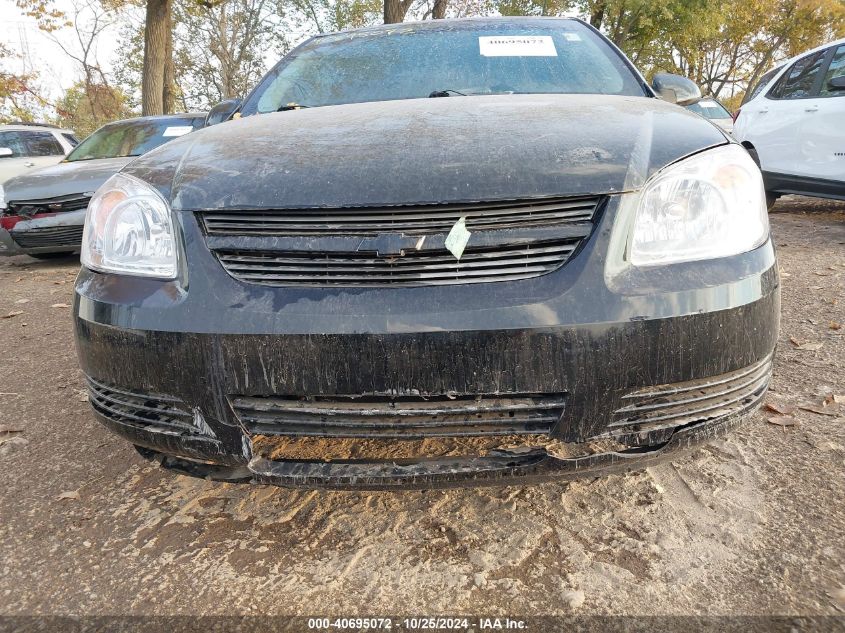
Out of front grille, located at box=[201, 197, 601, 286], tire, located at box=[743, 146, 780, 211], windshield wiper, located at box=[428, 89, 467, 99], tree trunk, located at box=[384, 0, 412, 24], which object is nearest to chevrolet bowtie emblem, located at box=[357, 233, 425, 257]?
front grille, located at box=[201, 197, 601, 286]

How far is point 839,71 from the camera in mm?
5547

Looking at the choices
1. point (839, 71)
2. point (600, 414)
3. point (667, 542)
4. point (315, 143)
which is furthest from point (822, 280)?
point (315, 143)

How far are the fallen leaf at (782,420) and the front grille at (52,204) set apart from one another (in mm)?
6034

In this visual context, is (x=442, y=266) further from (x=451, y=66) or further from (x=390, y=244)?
(x=451, y=66)

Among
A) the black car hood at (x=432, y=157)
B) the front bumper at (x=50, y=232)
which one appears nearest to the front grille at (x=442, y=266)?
the black car hood at (x=432, y=157)

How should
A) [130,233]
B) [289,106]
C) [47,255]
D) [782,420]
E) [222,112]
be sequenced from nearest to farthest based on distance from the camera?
[130,233], [782,420], [289,106], [222,112], [47,255]

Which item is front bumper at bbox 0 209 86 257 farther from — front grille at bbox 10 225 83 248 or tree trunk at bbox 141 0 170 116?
tree trunk at bbox 141 0 170 116

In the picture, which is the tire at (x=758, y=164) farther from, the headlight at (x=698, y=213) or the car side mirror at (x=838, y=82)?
the headlight at (x=698, y=213)

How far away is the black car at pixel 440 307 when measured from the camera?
4.17 ft

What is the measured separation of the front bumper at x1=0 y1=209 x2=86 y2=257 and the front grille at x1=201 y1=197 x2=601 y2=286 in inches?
211

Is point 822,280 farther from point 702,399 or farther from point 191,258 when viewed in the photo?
point 191,258

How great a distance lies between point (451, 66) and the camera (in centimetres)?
255

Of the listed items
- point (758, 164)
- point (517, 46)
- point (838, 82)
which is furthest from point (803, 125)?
point (517, 46)

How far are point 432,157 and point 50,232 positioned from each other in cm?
577
